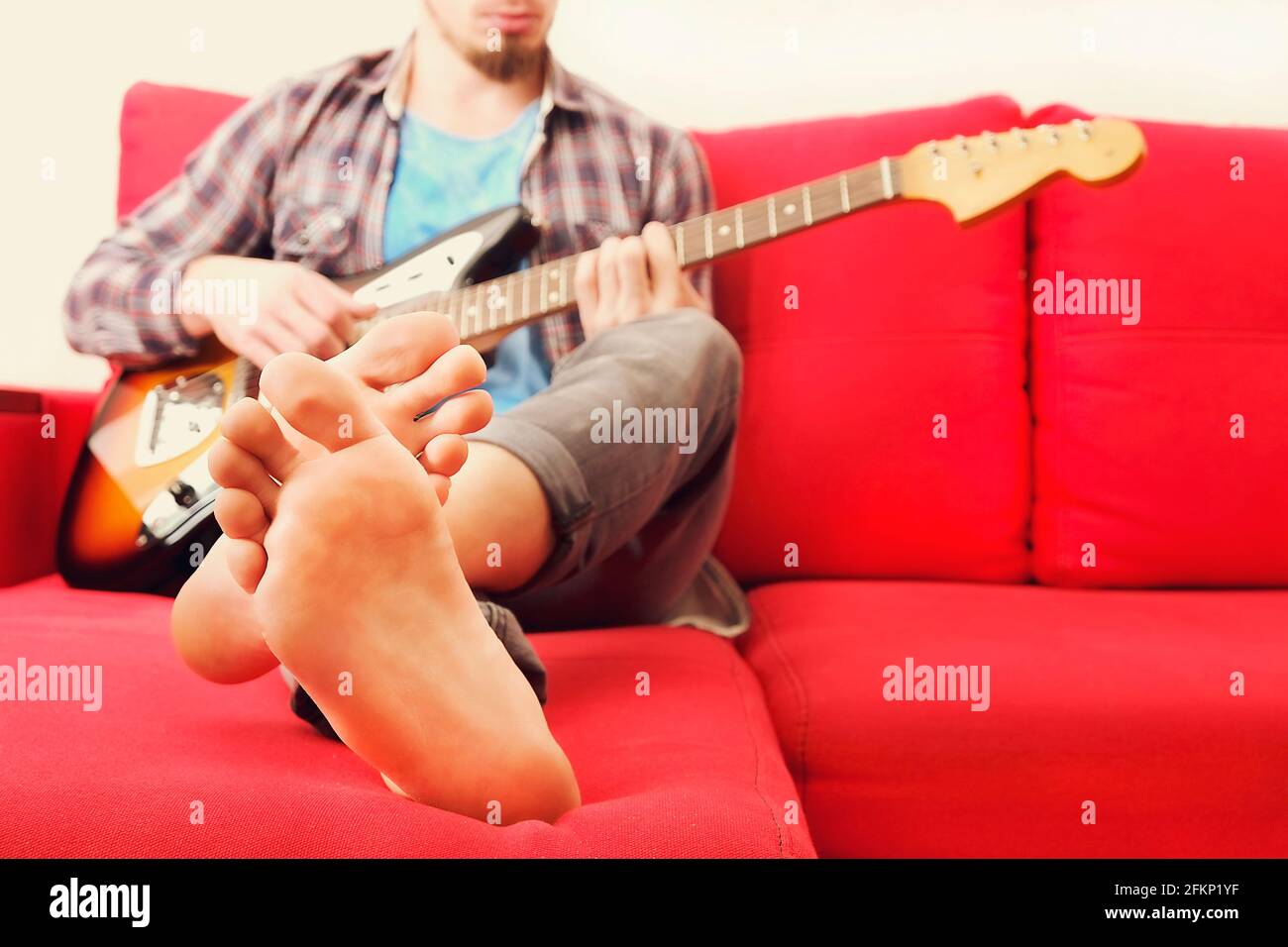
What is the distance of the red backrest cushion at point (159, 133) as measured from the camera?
3.83 ft

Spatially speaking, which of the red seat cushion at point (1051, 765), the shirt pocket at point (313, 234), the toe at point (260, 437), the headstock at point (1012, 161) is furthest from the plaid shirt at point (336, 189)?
the toe at point (260, 437)

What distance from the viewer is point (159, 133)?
1.17 meters

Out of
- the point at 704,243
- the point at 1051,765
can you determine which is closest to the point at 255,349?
the point at 704,243

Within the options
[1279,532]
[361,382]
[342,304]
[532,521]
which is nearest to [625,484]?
[532,521]

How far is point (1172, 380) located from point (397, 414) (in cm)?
88

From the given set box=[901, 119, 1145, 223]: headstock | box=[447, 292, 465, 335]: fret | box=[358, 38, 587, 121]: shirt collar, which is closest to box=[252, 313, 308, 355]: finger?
box=[447, 292, 465, 335]: fret

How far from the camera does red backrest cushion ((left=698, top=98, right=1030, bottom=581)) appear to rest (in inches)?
43.0

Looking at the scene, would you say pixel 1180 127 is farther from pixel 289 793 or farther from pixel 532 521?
pixel 289 793

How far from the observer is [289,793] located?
40cm

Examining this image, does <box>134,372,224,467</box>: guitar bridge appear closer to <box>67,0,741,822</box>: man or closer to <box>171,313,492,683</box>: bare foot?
<box>67,0,741,822</box>: man

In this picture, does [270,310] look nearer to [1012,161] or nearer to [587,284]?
[587,284]

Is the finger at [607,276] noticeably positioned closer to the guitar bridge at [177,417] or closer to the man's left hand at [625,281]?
the man's left hand at [625,281]

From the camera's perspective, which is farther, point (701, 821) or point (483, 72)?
point (483, 72)
